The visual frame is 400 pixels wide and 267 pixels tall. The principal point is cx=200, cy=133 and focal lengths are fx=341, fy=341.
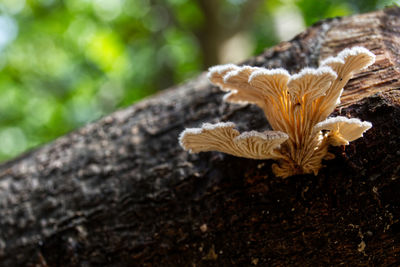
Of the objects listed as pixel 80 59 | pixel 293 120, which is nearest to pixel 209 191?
pixel 293 120

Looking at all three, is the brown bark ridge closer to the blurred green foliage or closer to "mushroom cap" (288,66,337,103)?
"mushroom cap" (288,66,337,103)

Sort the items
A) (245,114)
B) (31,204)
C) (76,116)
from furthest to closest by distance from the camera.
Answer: (76,116), (31,204), (245,114)

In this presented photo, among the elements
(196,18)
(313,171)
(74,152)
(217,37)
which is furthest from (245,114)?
(196,18)

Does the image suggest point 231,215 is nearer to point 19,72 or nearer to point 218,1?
point 218,1

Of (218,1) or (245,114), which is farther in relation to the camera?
(218,1)

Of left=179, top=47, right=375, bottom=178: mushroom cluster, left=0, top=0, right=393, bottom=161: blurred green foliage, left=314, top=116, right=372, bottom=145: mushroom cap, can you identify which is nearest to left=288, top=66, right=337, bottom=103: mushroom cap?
left=179, top=47, right=375, bottom=178: mushroom cluster

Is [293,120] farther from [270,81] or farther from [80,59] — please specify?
[80,59]
